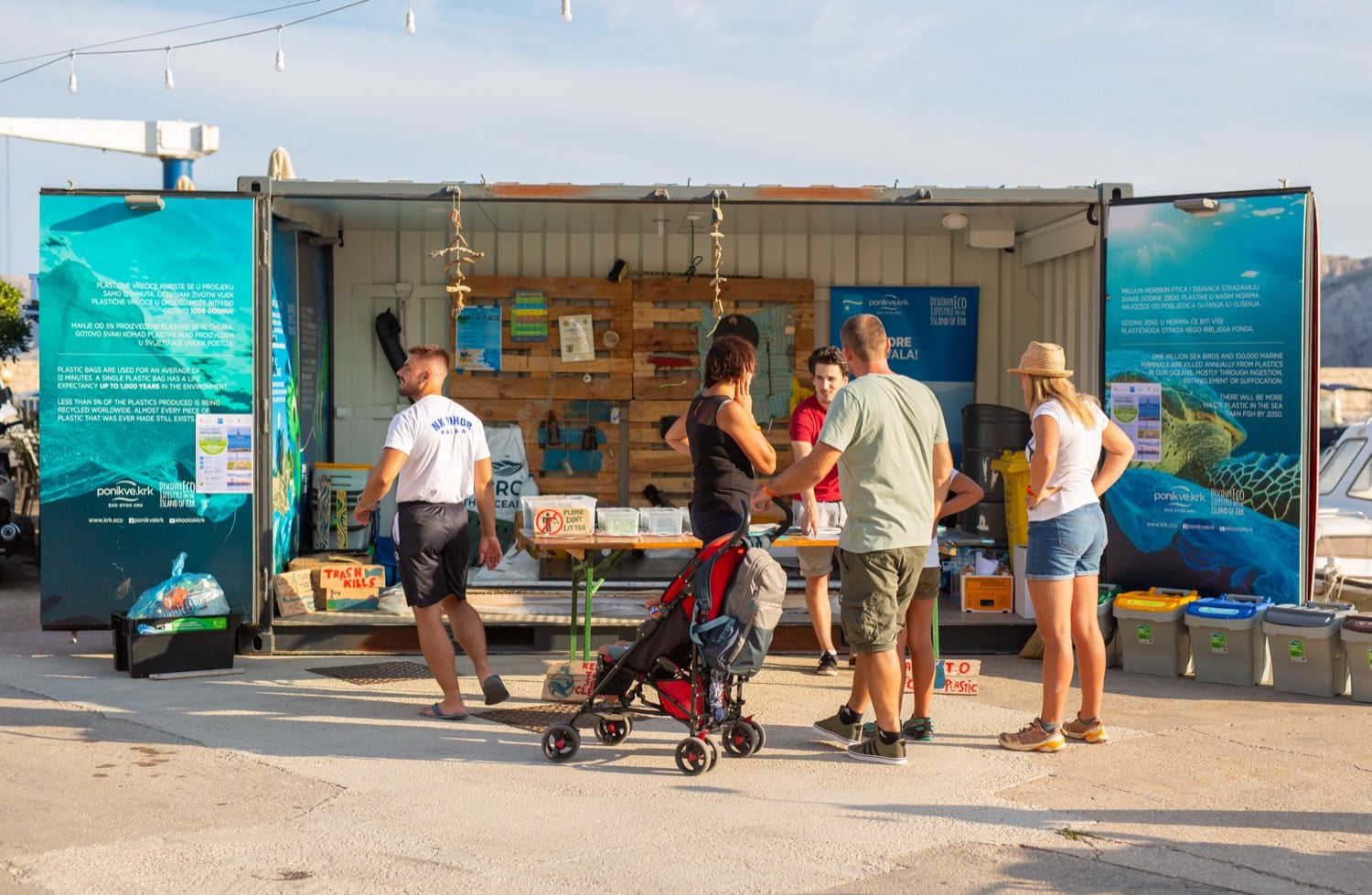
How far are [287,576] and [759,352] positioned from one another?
14.6ft

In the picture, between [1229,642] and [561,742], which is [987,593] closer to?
[1229,642]

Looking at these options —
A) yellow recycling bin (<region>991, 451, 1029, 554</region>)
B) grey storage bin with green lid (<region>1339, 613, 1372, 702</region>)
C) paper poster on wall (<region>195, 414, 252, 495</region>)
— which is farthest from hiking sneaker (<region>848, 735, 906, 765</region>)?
paper poster on wall (<region>195, 414, 252, 495</region>)

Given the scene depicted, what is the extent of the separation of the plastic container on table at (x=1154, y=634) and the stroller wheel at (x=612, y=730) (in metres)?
3.51

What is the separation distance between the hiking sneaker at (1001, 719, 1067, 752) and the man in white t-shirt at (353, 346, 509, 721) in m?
2.51

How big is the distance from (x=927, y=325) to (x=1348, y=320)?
72.2 metres

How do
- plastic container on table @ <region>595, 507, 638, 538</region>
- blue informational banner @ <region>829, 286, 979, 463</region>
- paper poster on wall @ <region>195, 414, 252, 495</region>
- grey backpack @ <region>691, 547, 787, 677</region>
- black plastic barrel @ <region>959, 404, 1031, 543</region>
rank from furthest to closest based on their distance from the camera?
blue informational banner @ <region>829, 286, 979, 463</region>
black plastic barrel @ <region>959, 404, 1031, 543</region>
paper poster on wall @ <region>195, 414, 252, 495</region>
plastic container on table @ <region>595, 507, 638, 538</region>
grey backpack @ <region>691, 547, 787, 677</region>

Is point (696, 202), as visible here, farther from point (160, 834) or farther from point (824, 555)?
point (160, 834)

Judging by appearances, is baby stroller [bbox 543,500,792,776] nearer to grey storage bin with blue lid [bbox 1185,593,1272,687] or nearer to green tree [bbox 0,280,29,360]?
grey storage bin with blue lid [bbox 1185,593,1272,687]

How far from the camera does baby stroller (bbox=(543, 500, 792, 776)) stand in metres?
5.81

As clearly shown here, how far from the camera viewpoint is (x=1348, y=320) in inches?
2968

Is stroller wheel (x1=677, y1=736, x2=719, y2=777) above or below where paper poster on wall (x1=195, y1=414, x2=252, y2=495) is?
below

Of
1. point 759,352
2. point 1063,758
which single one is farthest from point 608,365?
point 1063,758

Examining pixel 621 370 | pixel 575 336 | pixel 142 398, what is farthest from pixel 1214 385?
pixel 142 398

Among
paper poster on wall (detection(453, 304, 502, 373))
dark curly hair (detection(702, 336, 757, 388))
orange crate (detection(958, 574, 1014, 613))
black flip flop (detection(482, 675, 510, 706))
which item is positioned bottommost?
black flip flop (detection(482, 675, 510, 706))
